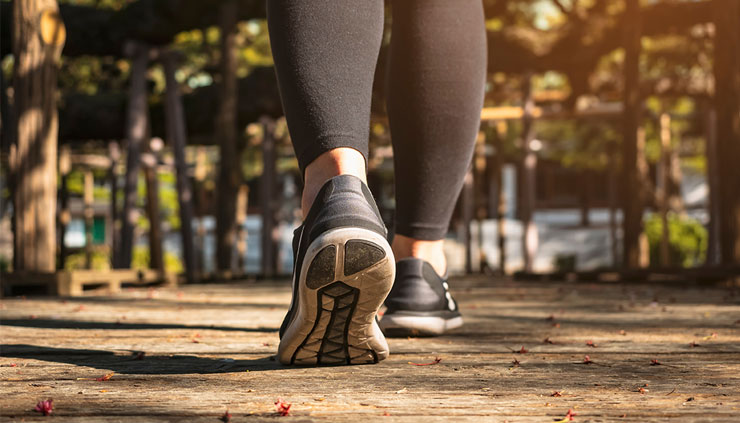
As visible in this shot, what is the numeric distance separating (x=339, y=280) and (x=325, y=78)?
1.15 feet

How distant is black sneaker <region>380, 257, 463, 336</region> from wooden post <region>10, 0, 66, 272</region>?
10.8 feet

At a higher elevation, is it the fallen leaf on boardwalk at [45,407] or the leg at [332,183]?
the leg at [332,183]

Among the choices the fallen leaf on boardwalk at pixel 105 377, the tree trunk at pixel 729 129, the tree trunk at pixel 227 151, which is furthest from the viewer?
the tree trunk at pixel 227 151

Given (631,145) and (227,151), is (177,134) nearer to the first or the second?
(227,151)

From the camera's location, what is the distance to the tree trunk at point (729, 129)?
607 centimetres

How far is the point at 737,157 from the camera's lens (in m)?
6.06

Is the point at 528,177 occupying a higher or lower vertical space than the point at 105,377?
higher

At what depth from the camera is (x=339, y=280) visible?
1215 millimetres

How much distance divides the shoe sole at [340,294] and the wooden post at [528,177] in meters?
8.41

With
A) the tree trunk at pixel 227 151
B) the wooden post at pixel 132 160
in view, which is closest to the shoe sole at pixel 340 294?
the wooden post at pixel 132 160

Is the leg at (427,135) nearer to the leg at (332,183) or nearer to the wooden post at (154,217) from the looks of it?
the leg at (332,183)

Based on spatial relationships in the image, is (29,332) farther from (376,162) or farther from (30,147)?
(376,162)

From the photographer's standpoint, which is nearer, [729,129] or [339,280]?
[339,280]

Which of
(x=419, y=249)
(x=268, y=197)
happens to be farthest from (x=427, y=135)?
(x=268, y=197)
